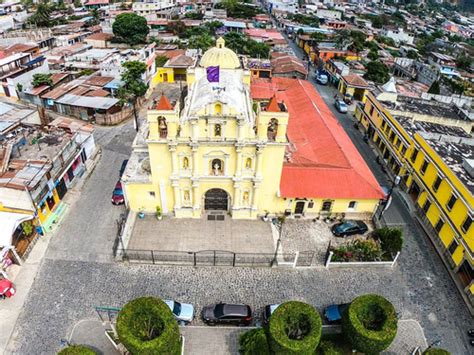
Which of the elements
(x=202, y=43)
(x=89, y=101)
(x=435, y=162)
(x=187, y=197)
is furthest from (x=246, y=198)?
(x=202, y=43)

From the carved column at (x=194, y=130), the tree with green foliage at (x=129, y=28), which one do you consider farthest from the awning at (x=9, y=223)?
the tree with green foliage at (x=129, y=28)

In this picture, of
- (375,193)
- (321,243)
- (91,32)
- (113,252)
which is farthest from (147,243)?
(91,32)

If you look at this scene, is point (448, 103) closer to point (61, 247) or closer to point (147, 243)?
point (147, 243)

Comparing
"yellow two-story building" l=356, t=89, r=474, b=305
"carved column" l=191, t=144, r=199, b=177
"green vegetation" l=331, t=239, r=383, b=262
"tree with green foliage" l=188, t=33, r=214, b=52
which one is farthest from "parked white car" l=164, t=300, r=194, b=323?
"tree with green foliage" l=188, t=33, r=214, b=52

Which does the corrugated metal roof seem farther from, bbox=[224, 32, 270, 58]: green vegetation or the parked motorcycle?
bbox=[224, 32, 270, 58]: green vegetation

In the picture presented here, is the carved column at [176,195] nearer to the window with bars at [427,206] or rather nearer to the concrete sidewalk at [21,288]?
the concrete sidewalk at [21,288]
